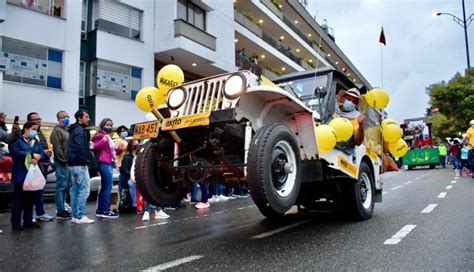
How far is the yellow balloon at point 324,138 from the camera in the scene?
4.66m

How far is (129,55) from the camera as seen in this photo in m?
17.9

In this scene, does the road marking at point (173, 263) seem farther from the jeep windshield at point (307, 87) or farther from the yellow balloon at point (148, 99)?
the jeep windshield at point (307, 87)

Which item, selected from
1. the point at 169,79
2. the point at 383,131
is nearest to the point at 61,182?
the point at 169,79

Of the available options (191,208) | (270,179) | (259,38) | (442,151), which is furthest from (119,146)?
(442,151)

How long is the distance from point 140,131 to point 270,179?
1.70 m

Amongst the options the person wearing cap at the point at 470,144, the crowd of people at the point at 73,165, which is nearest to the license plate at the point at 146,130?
the crowd of people at the point at 73,165

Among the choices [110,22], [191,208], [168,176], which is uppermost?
[110,22]

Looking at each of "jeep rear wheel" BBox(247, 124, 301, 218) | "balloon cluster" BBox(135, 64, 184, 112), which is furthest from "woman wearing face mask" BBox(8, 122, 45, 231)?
"jeep rear wheel" BBox(247, 124, 301, 218)

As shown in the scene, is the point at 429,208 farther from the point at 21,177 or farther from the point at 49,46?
the point at 49,46

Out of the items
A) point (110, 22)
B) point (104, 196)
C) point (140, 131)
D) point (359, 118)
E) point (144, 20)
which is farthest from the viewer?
point (144, 20)

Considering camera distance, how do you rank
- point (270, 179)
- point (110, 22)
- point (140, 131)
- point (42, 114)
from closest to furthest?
point (270, 179)
point (140, 131)
point (42, 114)
point (110, 22)

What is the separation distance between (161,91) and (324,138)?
2097mm

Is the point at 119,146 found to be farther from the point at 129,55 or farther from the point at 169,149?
the point at 129,55

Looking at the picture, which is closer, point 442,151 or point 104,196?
point 104,196
